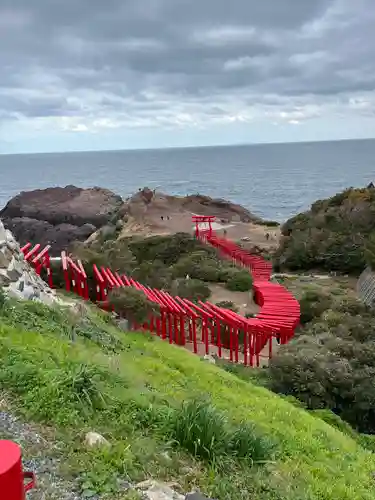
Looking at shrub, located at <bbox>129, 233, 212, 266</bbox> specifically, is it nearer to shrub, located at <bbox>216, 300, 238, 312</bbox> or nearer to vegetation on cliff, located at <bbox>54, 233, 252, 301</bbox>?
vegetation on cliff, located at <bbox>54, 233, 252, 301</bbox>

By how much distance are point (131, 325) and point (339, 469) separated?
9818 mm

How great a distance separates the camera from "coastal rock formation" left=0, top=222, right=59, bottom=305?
11.6 m

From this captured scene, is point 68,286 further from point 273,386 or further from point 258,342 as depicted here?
point 273,386

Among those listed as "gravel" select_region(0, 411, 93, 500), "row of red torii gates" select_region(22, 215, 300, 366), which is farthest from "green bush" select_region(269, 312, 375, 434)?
"gravel" select_region(0, 411, 93, 500)

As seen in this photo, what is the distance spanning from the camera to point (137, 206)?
56.2 metres

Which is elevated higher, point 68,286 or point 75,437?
point 75,437

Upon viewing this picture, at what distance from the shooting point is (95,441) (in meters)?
5.00

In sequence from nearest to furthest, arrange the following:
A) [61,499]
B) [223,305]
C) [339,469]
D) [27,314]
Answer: [61,499] < [339,469] < [27,314] < [223,305]

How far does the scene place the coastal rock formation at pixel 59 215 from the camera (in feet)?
176

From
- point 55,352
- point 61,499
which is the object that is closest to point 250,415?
point 55,352

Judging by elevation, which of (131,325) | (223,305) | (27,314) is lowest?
(223,305)

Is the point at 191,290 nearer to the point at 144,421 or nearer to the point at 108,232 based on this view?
the point at 144,421

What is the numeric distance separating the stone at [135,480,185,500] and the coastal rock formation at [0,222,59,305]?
6.98m

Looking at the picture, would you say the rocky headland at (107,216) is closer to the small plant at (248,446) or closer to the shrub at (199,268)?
the shrub at (199,268)
